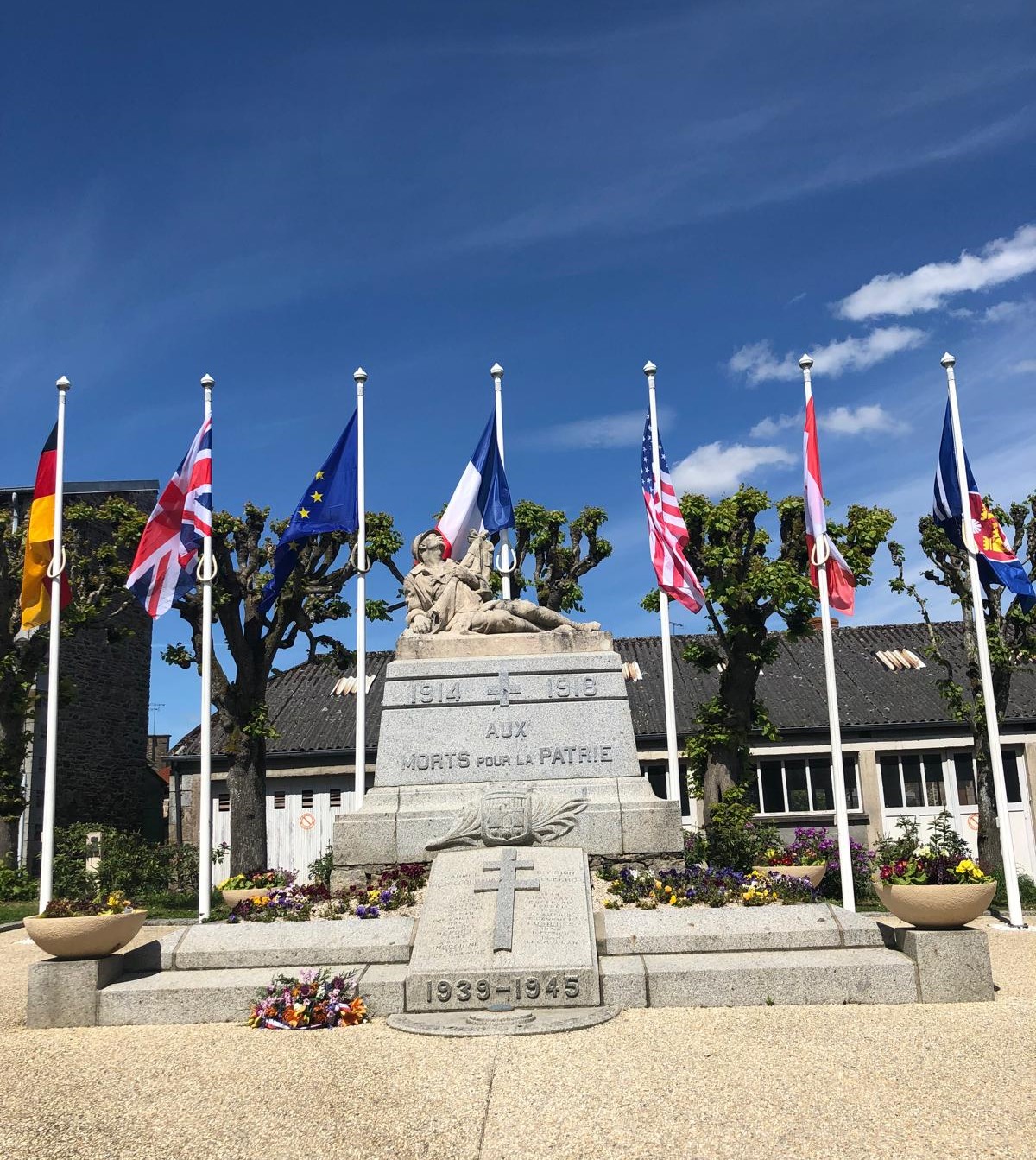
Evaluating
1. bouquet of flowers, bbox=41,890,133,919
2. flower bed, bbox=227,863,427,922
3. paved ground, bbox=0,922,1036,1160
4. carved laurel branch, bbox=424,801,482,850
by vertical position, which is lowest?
paved ground, bbox=0,922,1036,1160

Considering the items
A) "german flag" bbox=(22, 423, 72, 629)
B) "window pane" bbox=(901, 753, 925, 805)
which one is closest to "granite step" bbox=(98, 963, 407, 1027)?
"german flag" bbox=(22, 423, 72, 629)

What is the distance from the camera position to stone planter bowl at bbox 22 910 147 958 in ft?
23.9

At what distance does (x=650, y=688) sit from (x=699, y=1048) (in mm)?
22812

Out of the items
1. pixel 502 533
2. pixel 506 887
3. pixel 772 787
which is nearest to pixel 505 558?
pixel 502 533

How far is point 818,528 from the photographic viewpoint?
13617 mm

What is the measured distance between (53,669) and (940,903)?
11310 millimetres

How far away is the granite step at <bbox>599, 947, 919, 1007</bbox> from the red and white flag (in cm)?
730

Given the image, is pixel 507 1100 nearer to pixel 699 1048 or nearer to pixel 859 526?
pixel 699 1048

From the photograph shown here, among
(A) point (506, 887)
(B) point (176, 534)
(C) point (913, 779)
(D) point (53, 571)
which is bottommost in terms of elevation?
(C) point (913, 779)

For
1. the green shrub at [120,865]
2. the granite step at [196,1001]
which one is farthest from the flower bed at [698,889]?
the green shrub at [120,865]

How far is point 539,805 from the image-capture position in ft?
32.8

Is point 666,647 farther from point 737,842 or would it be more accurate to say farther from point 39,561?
point 39,561

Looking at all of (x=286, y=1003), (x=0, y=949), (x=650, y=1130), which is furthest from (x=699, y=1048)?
(x=0, y=949)

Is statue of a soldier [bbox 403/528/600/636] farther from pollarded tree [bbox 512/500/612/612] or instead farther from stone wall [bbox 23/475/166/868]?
stone wall [bbox 23/475/166/868]
